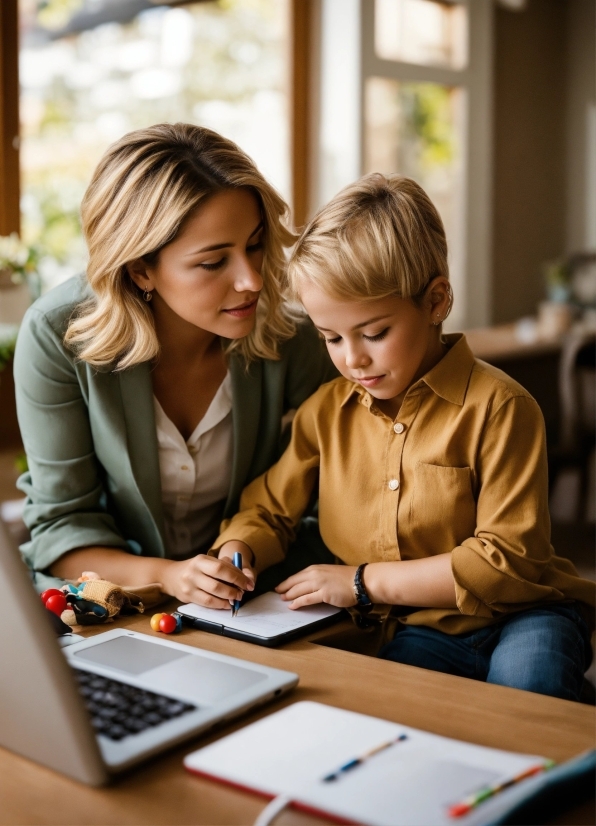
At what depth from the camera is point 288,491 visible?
153cm

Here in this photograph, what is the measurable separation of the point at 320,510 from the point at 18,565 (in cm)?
79

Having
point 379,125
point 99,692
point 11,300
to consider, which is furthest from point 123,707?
point 379,125

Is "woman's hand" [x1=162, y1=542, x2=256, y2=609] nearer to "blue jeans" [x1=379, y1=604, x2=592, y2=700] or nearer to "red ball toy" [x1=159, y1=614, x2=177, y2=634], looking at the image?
"red ball toy" [x1=159, y1=614, x2=177, y2=634]

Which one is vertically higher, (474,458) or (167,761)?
(474,458)

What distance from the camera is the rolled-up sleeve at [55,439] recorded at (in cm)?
155

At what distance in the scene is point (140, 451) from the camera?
156cm

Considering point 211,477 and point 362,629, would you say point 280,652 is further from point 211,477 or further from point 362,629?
point 211,477

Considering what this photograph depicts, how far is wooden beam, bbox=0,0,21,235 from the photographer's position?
3191 millimetres

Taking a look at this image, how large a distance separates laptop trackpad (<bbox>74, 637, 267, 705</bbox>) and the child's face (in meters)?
0.50

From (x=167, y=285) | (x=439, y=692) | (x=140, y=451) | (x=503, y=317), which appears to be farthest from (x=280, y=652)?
(x=503, y=317)

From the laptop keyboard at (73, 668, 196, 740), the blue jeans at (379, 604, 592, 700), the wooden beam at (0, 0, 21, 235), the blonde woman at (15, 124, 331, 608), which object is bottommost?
the blue jeans at (379, 604, 592, 700)

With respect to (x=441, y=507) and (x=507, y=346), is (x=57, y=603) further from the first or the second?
(x=507, y=346)

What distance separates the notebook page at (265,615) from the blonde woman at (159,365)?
0.28 ft

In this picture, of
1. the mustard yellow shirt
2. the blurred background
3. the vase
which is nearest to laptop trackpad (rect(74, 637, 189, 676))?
the mustard yellow shirt
